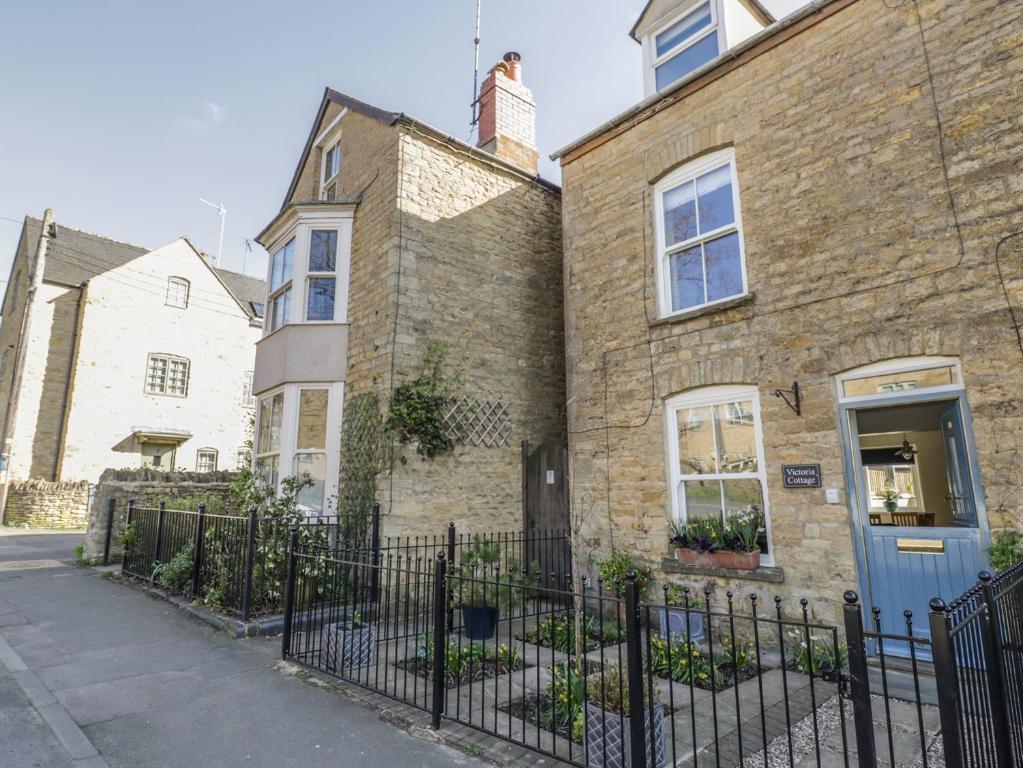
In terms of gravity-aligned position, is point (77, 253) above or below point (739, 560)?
above

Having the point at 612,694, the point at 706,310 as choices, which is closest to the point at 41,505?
the point at 706,310

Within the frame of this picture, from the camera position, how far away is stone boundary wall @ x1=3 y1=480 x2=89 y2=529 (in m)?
18.2

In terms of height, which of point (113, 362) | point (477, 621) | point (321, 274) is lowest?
point (477, 621)

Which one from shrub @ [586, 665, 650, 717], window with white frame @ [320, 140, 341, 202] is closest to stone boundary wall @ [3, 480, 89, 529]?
window with white frame @ [320, 140, 341, 202]

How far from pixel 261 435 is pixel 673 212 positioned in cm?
775

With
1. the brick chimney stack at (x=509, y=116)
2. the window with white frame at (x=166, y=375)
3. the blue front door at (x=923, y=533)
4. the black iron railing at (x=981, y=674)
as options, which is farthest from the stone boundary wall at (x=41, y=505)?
the black iron railing at (x=981, y=674)

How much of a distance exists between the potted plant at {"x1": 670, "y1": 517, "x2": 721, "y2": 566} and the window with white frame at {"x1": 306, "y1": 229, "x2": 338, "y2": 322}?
6519mm

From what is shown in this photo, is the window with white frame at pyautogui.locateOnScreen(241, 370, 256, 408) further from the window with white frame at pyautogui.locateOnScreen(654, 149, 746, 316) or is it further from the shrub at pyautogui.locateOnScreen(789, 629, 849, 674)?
the shrub at pyautogui.locateOnScreen(789, 629, 849, 674)

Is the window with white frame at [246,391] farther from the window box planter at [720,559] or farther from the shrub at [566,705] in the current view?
the shrub at [566,705]

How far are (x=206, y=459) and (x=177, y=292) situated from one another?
6973 millimetres

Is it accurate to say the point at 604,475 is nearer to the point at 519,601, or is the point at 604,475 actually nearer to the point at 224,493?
the point at 519,601

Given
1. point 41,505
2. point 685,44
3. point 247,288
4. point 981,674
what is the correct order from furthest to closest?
point 247,288 < point 41,505 < point 685,44 < point 981,674

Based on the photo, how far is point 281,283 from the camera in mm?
10438

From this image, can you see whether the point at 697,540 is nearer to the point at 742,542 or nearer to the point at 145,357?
the point at 742,542
